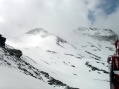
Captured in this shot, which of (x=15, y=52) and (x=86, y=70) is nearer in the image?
(x=15, y=52)

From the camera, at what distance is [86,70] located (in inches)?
5802

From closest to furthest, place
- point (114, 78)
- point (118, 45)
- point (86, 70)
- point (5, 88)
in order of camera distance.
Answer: point (114, 78) < point (118, 45) < point (5, 88) < point (86, 70)

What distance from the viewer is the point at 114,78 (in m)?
13.2

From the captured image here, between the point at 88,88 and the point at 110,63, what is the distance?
274 ft

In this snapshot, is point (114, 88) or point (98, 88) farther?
point (98, 88)

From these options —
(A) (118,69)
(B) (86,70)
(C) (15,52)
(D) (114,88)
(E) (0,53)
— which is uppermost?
(B) (86,70)

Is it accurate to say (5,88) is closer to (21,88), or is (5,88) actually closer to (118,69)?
(21,88)

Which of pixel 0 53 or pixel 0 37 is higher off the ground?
pixel 0 37

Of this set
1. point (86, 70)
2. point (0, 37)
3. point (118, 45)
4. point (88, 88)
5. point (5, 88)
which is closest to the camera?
point (118, 45)

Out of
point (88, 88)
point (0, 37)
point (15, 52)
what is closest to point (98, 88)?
point (88, 88)

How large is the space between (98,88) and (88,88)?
5.83 metres

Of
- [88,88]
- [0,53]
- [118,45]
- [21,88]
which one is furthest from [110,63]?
[88,88]

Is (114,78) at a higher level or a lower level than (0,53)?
lower

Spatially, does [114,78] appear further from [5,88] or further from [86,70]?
[86,70]
